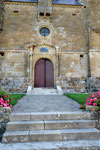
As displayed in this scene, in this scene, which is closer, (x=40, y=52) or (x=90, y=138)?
(x=90, y=138)

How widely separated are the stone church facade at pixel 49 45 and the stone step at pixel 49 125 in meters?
6.79

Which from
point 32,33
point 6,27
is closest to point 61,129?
point 32,33

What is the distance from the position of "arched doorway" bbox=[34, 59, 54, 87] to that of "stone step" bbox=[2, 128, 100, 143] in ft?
25.5

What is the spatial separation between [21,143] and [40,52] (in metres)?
8.93

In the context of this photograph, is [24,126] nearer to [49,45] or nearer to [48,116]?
[48,116]

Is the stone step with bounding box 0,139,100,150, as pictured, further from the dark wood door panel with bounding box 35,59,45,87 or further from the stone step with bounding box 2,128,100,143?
the dark wood door panel with bounding box 35,59,45,87

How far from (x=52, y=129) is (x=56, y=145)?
50cm

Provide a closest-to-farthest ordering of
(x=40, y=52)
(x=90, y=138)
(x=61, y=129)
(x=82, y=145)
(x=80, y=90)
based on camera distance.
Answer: (x=82, y=145)
(x=90, y=138)
(x=61, y=129)
(x=80, y=90)
(x=40, y=52)

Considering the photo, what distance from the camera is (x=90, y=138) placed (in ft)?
8.82

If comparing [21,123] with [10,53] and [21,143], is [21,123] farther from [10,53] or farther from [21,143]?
[10,53]

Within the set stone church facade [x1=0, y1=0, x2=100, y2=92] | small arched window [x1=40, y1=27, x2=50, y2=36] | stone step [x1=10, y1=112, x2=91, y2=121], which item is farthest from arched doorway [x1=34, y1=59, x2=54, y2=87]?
stone step [x1=10, y1=112, x2=91, y2=121]

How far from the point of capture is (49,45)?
35.1ft

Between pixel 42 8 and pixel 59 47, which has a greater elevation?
pixel 42 8

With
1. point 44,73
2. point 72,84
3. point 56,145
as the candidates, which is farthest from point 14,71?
point 56,145
